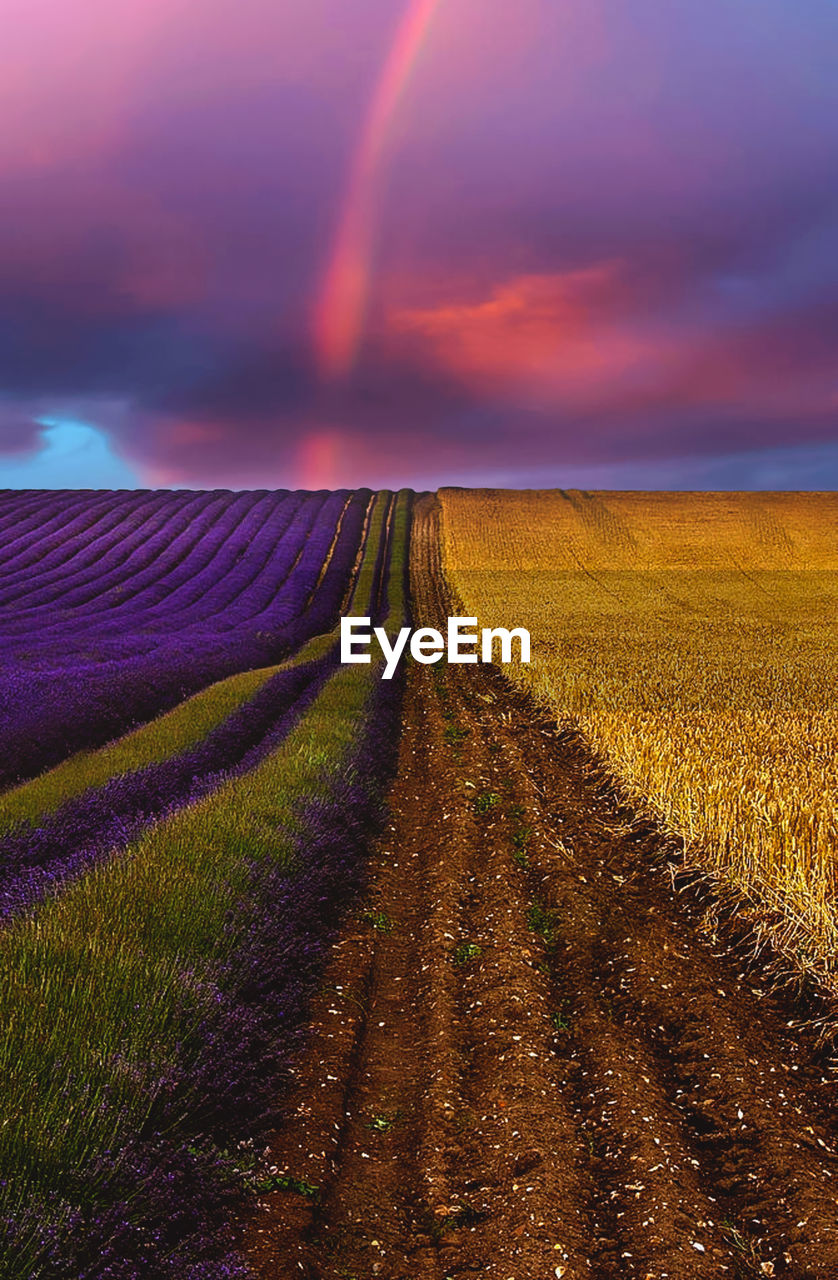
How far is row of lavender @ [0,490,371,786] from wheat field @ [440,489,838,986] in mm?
7598

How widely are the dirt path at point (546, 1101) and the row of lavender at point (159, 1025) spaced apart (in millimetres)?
325

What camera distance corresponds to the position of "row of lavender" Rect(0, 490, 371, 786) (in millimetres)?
15078

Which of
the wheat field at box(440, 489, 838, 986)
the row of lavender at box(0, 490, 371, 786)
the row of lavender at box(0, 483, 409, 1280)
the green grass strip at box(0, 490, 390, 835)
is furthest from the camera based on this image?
the row of lavender at box(0, 490, 371, 786)

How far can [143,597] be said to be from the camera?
117 ft

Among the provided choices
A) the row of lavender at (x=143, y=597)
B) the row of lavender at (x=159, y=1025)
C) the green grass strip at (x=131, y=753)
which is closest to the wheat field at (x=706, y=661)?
the row of lavender at (x=159, y=1025)

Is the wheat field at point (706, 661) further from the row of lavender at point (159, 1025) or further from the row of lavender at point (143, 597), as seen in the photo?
the row of lavender at point (143, 597)

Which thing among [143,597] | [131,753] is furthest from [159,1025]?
[143,597]

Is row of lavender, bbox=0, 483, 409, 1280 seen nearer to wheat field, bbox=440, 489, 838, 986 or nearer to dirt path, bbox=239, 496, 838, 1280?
dirt path, bbox=239, 496, 838, 1280

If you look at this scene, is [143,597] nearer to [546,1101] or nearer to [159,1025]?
[159,1025]

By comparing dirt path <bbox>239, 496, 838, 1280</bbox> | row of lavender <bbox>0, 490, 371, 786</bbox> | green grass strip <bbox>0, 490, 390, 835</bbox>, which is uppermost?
row of lavender <bbox>0, 490, 371, 786</bbox>

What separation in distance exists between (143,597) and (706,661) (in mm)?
23334

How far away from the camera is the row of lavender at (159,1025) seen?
129 inches

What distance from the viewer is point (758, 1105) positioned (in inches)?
189

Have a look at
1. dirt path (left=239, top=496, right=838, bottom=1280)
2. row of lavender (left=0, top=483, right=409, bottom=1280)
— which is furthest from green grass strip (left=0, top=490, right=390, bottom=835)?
dirt path (left=239, top=496, right=838, bottom=1280)
